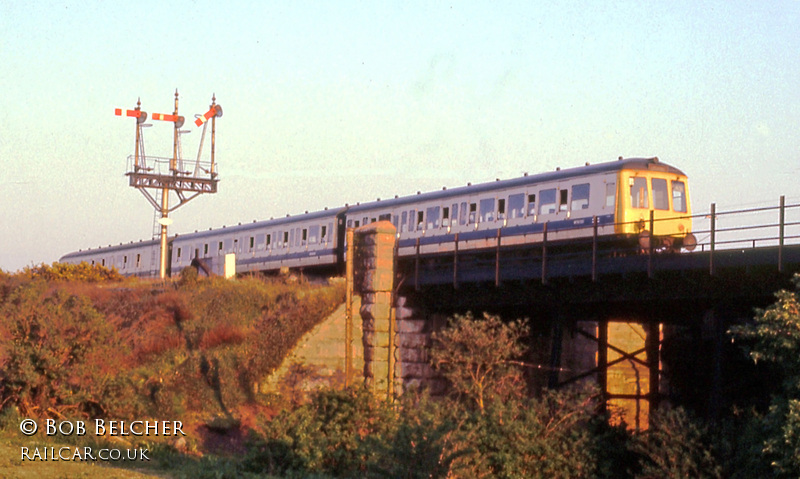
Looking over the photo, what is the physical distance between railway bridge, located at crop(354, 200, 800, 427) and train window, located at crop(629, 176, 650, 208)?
1.82m

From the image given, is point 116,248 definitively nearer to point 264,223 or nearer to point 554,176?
point 264,223

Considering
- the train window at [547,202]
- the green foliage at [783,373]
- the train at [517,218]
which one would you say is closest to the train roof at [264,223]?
the train at [517,218]

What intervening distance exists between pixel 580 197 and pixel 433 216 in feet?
24.2

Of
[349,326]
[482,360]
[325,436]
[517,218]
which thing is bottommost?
[325,436]

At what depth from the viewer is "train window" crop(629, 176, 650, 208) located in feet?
93.2

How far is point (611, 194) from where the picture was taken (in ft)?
92.9

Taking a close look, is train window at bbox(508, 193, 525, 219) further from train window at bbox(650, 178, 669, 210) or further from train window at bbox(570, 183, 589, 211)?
train window at bbox(650, 178, 669, 210)

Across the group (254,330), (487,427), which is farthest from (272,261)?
(487,427)

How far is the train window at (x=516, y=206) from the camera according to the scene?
3142cm

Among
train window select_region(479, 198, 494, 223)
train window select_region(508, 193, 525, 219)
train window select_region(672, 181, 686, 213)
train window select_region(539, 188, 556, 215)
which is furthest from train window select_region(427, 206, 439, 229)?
train window select_region(672, 181, 686, 213)

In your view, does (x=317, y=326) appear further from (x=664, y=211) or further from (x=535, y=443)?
(x=664, y=211)

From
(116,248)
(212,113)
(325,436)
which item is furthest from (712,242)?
(116,248)

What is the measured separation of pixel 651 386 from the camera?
1168 inches

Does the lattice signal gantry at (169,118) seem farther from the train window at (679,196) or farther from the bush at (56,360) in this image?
the train window at (679,196)
